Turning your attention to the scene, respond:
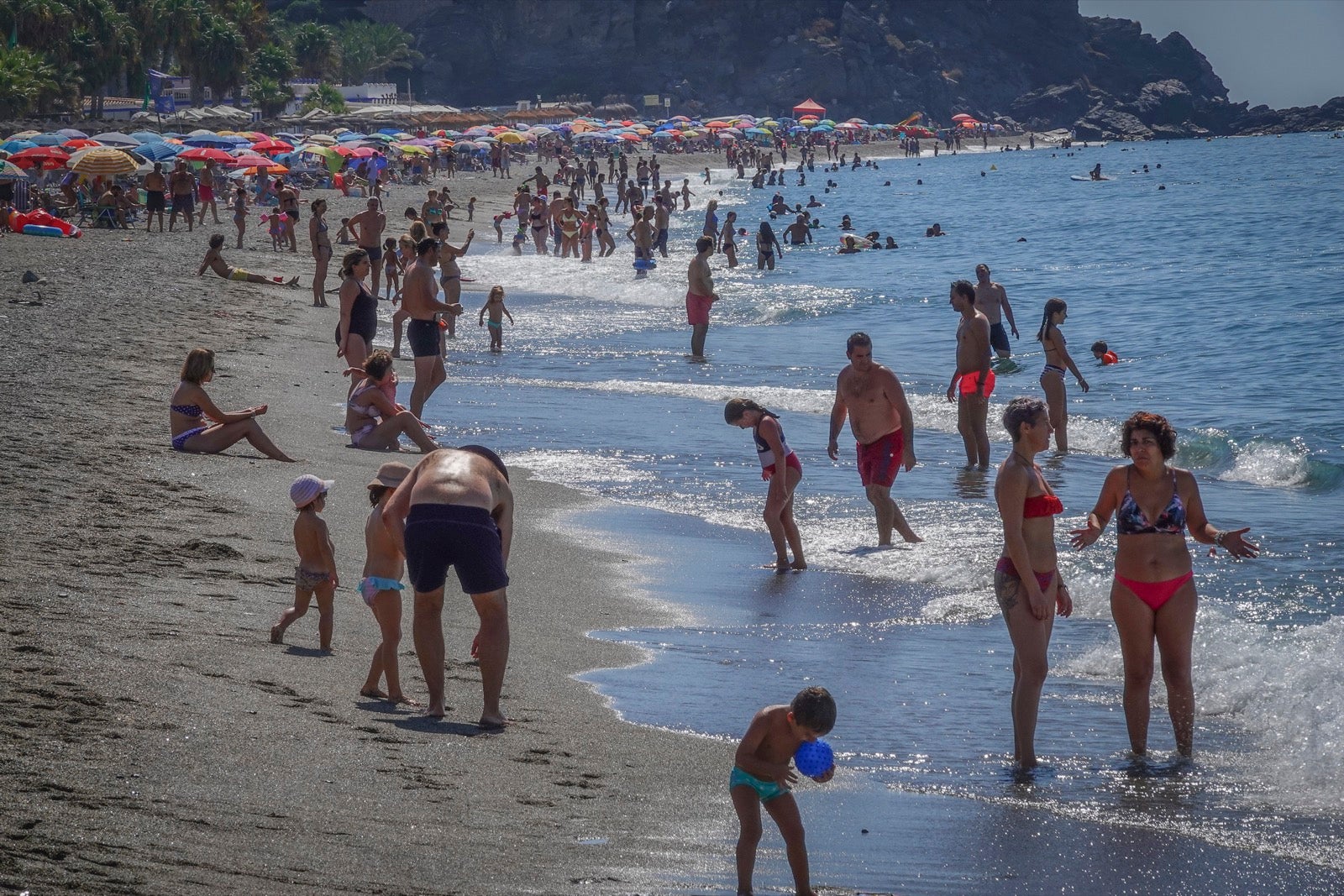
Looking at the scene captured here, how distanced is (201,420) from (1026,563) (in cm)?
642

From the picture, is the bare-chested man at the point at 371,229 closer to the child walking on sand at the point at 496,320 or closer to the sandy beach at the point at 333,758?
the child walking on sand at the point at 496,320

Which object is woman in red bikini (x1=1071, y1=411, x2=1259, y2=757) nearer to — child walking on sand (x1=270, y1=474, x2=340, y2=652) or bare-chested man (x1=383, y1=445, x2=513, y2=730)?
bare-chested man (x1=383, y1=445, x2=513, y2=730)

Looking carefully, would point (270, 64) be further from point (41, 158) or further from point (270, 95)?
point (41, 158)

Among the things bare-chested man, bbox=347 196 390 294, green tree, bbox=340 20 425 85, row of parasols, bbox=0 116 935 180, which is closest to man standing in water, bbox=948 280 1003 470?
bare-chested man, bbox=347 196 390 294

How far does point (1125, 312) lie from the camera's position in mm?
25516

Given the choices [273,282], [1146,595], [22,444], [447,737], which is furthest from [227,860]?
[273,282]

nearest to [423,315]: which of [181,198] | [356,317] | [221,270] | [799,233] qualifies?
[356,317]

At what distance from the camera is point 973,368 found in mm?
11430

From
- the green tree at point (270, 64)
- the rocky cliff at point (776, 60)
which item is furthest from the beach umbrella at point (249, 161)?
the rocky cliff at point (776, 60)

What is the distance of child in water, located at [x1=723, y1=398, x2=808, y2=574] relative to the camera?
328 inches

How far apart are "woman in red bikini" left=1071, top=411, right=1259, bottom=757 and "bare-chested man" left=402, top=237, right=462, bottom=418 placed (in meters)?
Answer: 7.47

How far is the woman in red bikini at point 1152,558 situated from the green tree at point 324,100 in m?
72.7

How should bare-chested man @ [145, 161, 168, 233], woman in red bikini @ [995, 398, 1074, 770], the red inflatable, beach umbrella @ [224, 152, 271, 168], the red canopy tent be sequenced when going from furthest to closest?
the red canopy tent, beach umbrella @ [224, 152, 271, 168], bare-chested man @ [145, 161, 168, 233], the red inflatable, woman in red bikini @ [995, 398, 1074, 770]

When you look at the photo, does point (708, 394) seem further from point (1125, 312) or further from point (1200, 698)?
point (1125, 312)
